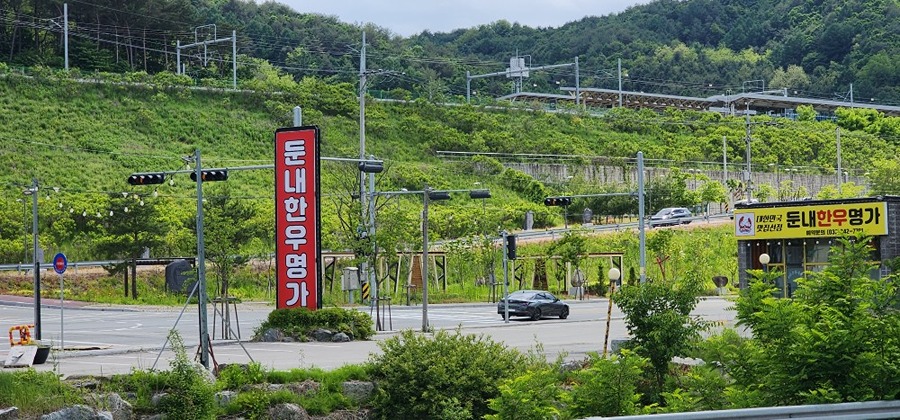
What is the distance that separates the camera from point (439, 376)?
21.7 meters

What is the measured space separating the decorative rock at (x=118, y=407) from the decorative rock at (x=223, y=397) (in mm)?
1508

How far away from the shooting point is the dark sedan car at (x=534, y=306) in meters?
44.6

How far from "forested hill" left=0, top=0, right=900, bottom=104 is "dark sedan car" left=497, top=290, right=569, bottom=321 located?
4810 centimetres

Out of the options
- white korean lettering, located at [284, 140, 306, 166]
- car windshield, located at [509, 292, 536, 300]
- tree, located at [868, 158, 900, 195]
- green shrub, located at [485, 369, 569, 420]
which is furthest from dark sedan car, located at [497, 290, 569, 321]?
tree, located at [868, 158, 900, 195]

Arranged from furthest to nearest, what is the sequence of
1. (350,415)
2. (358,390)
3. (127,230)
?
1. (127,230)
2. (358,390)
3. (350,415)

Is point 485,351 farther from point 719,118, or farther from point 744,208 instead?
point 719,118

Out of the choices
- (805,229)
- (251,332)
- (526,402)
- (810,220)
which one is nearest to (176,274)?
(251,332)

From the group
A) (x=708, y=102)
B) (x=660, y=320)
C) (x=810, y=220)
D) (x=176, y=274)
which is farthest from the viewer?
(x=708, y=102)

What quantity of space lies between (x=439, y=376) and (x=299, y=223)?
1167cm

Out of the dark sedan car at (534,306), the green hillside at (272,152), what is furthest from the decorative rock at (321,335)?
the dark sedan car at (534,306)

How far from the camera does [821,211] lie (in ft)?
126

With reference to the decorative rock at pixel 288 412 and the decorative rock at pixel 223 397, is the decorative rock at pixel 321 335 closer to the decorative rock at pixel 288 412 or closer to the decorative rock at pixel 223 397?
the decorative rock at pixel 223 397

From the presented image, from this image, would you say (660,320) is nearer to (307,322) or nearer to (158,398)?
(158,398)

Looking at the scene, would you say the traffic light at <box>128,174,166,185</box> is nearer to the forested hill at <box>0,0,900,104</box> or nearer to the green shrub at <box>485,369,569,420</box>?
the green shrub at <box>485,369,569,420</box>
